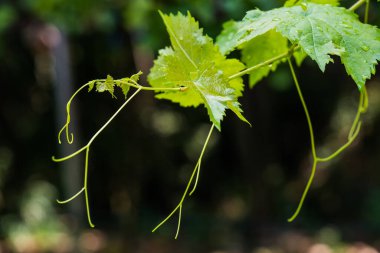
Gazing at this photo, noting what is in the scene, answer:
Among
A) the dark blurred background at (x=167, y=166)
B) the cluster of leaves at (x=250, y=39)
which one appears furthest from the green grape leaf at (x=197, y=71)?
the dark blurred background at (x=167, y=166)

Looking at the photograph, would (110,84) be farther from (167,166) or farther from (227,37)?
(167,166)

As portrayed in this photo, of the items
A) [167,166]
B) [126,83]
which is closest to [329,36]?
[126,83]

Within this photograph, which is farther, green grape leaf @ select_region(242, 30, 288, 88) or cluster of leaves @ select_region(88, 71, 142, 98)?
green grape leaf @ select_region(242, 30, 288, 88)

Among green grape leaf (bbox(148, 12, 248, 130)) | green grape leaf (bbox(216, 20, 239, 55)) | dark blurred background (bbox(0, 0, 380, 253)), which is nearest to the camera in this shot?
green grape leaf (bbox(148, 12, 248, 130))

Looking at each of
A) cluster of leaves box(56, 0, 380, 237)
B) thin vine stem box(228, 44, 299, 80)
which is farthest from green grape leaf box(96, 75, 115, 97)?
thin vine stem box(228, 44, 299, 80)

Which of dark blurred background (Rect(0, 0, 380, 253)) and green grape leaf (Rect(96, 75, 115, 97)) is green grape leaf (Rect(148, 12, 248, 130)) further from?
dark blurred background (Rect(0, 0, 380, 253))

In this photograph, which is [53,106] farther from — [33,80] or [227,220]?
[227,220]
